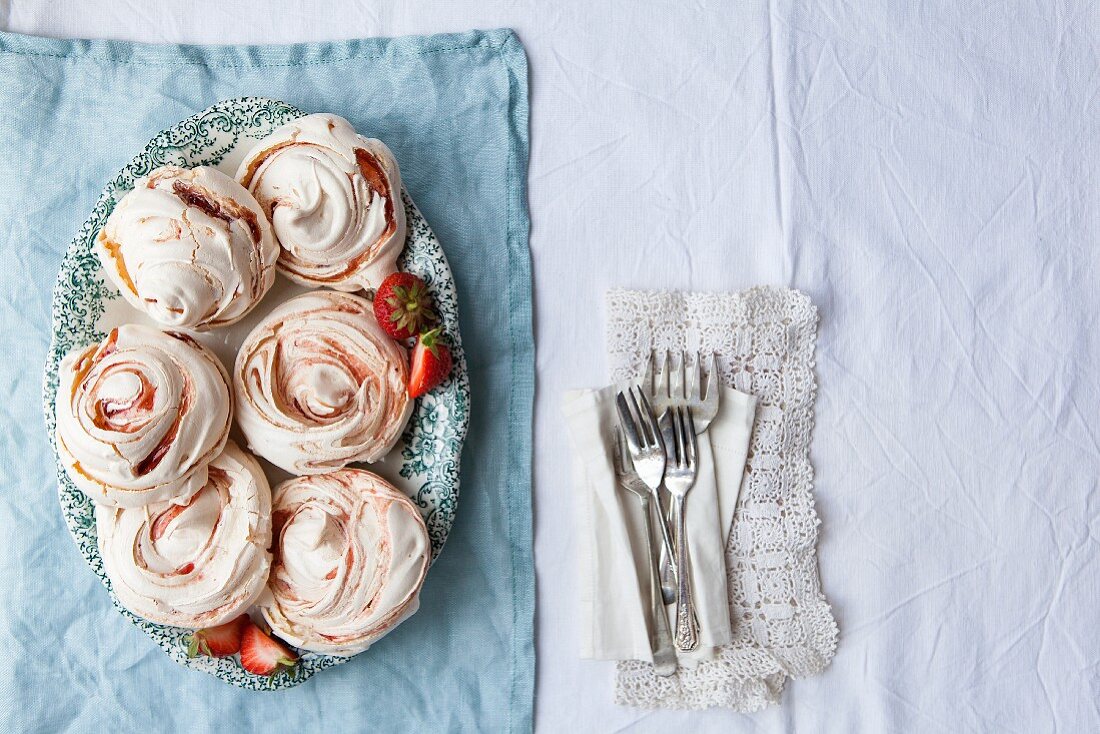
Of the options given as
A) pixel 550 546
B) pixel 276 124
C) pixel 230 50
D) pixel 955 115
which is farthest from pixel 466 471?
pixel 955 115

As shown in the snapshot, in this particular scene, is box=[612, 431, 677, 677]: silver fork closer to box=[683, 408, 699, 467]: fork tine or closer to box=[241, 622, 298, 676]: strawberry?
box=[683, 408, 699, 467]: fork tine

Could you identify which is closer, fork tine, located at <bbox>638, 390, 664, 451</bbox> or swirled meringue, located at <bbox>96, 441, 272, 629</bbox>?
swirled meringue, located at <bbox>96, 441, 272, 629</bbox>

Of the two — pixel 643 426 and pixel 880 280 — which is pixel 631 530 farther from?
pixel 880 280

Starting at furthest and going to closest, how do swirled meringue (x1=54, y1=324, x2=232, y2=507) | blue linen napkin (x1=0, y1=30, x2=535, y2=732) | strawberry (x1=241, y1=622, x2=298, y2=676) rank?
blue linen napkin (x1=0, y1=30, x2=535, y2=732), strawberry (x1=241, y1=622, x2=298, y2=676), swirled meringue (x1=54, y1=324, x2=232, y2=507)

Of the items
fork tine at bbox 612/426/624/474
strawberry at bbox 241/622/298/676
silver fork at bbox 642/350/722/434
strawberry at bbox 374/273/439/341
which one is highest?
strawberry at bbox 374/273/439/341

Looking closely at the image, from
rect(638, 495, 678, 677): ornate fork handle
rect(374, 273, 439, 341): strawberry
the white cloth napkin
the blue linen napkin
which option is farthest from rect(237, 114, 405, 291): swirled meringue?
rect(638, 495, 678, 677): ornate fork handle
